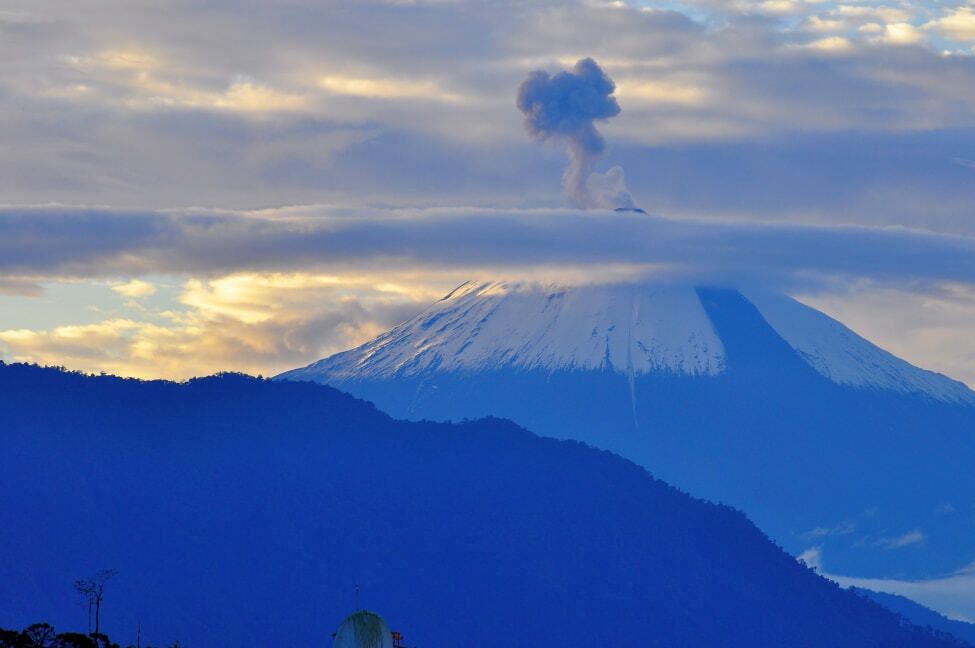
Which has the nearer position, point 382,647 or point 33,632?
point 382,647

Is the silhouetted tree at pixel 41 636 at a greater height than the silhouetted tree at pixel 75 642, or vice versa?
the silhouetted tree at pixel 41 636

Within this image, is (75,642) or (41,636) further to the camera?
(41,636)

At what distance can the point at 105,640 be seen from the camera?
15662cm

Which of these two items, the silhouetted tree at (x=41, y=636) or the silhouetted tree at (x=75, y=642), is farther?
the silhouetted tree at (x=41, y=636)

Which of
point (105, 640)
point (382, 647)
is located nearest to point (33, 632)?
point (105, 640)

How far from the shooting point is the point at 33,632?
518 feet

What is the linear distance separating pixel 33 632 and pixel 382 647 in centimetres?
2666

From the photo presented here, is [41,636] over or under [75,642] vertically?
over

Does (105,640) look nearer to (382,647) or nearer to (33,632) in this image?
(33,632)

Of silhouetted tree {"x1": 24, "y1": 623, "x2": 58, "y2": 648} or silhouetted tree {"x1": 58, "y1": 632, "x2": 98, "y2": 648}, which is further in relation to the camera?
silhouetted tree {"x1": 24, "y1": 623, "x2": 58, "y2": 648}

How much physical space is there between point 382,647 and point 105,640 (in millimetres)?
22693

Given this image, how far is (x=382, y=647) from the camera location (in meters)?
141

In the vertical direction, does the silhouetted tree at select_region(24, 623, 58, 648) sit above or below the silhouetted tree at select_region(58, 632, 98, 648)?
above
